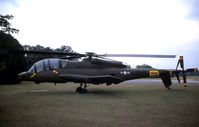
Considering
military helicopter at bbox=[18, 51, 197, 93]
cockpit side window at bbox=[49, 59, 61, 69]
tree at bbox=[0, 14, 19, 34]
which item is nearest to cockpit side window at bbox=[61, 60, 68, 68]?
military helicopter at bbox=[18, 51, 197, 93]

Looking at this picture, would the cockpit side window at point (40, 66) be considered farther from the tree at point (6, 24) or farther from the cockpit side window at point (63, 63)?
the tree at point (6, 24)

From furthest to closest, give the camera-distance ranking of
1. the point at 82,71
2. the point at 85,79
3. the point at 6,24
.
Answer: the point at 82,71 < the point at 85,79 < the point at 6,24

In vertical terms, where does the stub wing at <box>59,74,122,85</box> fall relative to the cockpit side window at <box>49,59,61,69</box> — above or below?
below

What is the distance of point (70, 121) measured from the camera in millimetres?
8125

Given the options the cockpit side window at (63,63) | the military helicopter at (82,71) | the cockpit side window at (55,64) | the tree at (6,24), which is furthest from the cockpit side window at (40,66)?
the tree at (6,24)

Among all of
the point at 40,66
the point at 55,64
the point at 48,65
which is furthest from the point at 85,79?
the point at 40,66

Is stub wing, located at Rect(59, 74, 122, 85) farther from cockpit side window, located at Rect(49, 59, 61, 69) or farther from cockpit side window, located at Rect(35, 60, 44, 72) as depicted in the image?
cockpit side window, located at Rect(35, 60, 44, 72)

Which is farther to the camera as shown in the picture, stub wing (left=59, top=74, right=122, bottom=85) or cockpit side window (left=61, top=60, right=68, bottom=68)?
cockpit side window (left=61, top=60, right=68, bottom=68)

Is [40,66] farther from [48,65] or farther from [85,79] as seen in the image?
[85,79]

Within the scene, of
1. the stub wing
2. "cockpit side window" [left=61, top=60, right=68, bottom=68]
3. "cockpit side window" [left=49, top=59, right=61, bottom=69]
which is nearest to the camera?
the stub wing

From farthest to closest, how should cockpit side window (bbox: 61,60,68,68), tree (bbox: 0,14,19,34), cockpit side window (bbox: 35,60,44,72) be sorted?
cockpit side window (bbox: 61,60,68,68)
cockpit side window (bbox: 35,60,44,72)
tree (bbox: 0,14,19,34)

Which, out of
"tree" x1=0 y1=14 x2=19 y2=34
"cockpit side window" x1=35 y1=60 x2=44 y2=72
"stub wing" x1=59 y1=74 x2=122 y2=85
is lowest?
"stub wing" x1=59 y1=74 x2=122 y2=85

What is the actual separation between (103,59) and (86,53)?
1.68m

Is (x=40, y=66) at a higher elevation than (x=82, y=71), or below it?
higher
